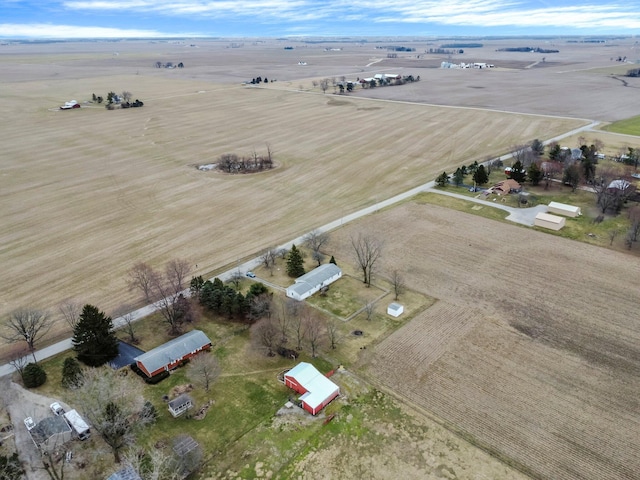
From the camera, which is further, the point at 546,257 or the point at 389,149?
the point at 389,149

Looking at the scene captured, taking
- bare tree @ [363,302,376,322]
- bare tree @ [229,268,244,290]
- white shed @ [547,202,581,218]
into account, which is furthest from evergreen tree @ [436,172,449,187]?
bare tree @ [229,268,244,290]

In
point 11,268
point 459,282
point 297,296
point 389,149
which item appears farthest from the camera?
point 389,149

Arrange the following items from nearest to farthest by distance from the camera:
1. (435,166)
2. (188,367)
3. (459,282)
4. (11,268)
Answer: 1. (188,367)
2. (459,282)
3. (11,268)
4. (435,166)

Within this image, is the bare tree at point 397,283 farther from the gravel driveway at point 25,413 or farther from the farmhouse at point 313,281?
the gravel driveway at point 25,413

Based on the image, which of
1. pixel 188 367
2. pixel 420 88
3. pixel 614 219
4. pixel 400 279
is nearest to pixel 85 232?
pixel 188 367

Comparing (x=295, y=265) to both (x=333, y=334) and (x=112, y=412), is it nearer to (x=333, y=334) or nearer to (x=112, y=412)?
(x=333, y=334)

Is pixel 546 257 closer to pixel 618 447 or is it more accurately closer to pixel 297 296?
pixel 618 447
